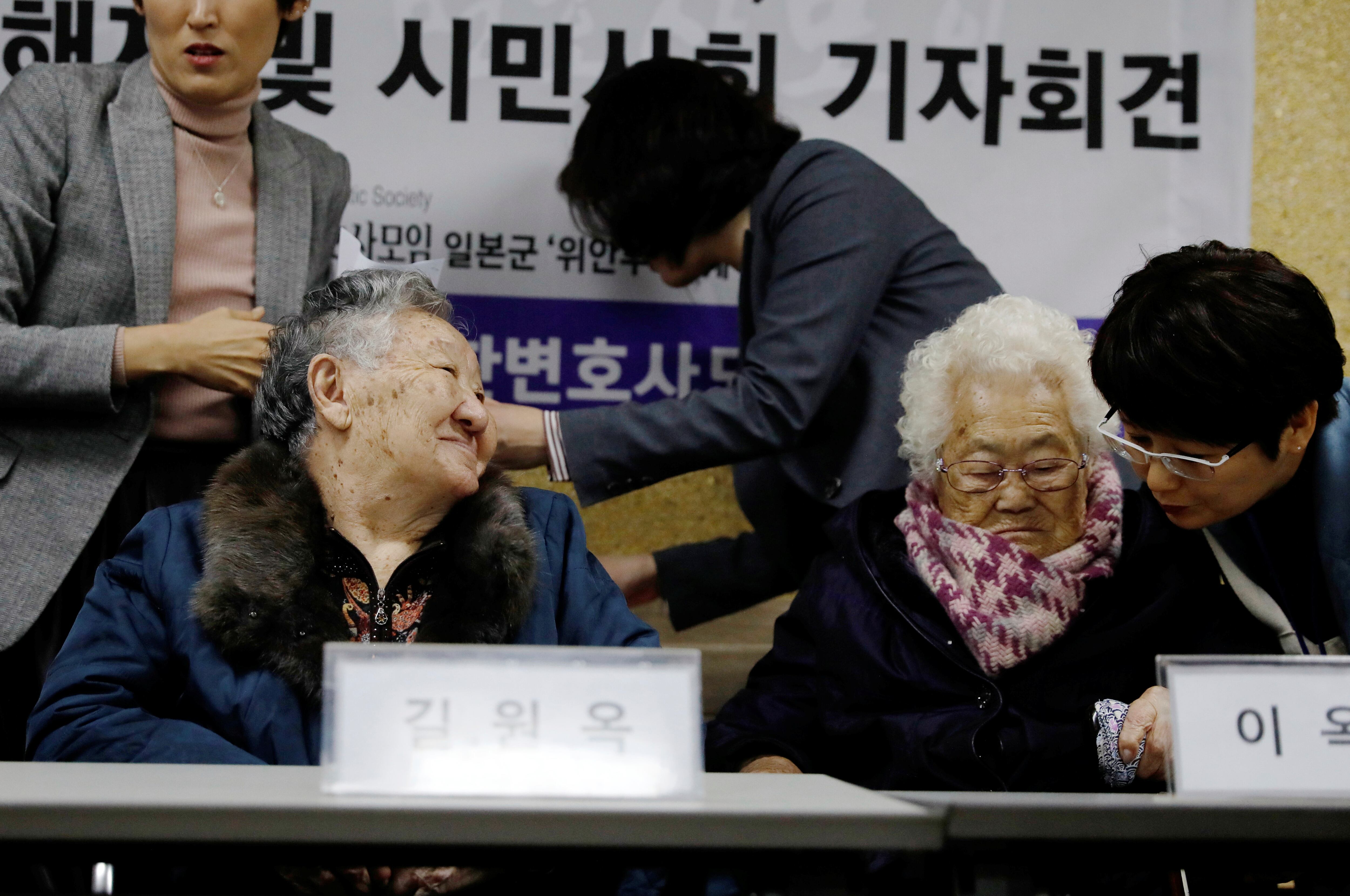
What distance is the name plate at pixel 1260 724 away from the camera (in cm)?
102

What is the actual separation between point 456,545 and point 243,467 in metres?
0.30

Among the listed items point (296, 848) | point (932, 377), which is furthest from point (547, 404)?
point (296, 848)

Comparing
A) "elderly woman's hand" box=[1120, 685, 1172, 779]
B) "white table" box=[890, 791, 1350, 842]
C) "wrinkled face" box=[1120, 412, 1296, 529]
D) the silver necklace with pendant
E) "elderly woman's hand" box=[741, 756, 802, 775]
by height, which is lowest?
"elderly woman's hand" box=[741, 756, 802, 775]

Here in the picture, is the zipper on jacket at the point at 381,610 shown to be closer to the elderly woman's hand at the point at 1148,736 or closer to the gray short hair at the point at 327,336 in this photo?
the gray short hair at the point at 327,336

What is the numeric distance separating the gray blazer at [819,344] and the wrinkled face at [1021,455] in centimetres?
38

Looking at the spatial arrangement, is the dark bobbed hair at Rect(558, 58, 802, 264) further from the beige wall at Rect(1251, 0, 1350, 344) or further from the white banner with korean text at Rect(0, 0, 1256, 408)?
the beige wall at Rect(1251, 0, 1350, 344)

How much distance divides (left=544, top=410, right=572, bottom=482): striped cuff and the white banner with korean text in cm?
36

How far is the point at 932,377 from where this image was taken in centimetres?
197

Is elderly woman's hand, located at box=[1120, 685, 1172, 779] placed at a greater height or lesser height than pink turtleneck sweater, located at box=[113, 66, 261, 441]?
lesser

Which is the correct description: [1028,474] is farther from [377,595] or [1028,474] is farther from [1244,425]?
[377,595]

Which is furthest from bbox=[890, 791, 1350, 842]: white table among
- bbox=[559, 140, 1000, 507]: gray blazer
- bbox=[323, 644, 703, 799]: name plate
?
bbox=[559, 140, 1000, 507]: gray blazer

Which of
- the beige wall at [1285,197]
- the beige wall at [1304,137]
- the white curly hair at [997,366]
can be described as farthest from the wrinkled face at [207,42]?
the beige wall at [1304,137]

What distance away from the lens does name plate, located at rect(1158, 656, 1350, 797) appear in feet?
3.34

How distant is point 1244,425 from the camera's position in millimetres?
1546
